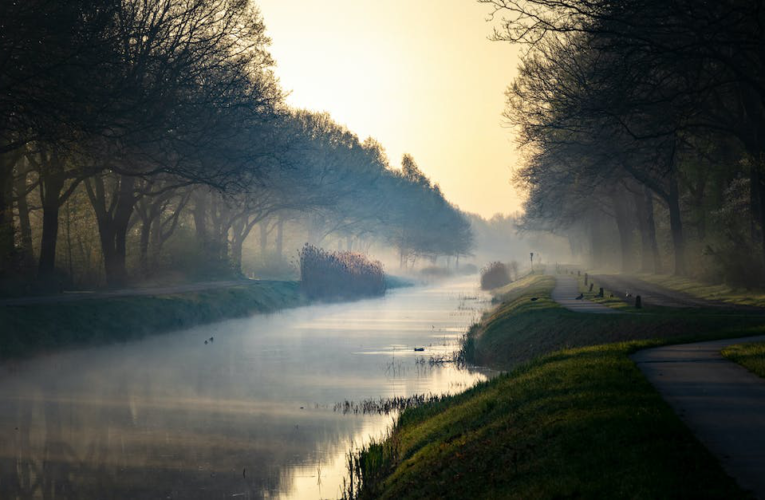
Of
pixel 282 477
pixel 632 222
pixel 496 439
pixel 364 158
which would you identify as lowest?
pixel 282 477

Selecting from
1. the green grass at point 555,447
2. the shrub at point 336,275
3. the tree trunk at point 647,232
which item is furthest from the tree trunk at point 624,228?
the green grass at point 555,447

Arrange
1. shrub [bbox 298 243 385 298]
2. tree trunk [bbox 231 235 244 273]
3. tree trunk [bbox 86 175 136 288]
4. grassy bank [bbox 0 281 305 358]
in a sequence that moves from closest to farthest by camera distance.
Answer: grassy bank [bbox 0 281 305 358]
tree trunk [bbox 86 175 136 288]
tree trunk [bbox 231 235 244 273]
shrub [bbox 298 243 385 298]

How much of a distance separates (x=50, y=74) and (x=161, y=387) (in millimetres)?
9993

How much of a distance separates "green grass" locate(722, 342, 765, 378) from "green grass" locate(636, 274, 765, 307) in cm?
1461

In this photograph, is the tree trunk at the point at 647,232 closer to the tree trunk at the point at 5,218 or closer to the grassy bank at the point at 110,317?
the grassy bank at the point at 110,317

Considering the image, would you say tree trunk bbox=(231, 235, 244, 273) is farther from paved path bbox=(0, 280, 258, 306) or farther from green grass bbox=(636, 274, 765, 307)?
green grass bbox=(636, 274, 765, 307)

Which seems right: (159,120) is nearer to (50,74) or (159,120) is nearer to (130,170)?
(130,170)

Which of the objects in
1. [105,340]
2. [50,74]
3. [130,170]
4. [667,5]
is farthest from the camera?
[130,170]

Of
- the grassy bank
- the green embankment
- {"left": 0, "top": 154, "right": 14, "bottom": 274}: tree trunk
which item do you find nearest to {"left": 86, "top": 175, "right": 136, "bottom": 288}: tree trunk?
the grassy bank

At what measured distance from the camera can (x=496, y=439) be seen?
38.3 feet

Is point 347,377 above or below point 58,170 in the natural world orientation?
below

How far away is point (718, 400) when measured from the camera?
39.8ft

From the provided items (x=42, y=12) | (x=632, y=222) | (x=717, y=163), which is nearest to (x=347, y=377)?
(x=42, y=12)

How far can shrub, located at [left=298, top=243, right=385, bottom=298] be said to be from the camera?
63719 mm
